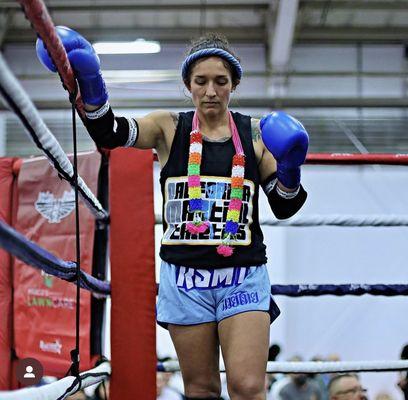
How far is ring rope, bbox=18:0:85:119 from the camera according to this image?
2.86ft

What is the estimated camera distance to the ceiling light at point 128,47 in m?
6.57

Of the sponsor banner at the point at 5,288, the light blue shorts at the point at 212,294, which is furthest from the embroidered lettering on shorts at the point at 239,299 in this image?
the sponsor banner at the point at 5,288

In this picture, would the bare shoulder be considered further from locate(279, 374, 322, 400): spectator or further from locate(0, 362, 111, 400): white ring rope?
locate(279, 374, 322, 400): spectator

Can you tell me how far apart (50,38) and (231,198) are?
24.2 inches

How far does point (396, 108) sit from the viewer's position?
6.49 metres

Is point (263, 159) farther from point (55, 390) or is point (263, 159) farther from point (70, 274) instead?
point (55, 390)

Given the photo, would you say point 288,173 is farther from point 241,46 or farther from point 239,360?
point 241,46

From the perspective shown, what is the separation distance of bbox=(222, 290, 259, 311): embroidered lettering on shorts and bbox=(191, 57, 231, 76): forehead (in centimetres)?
50

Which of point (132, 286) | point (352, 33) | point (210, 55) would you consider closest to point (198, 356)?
point (132, 286)

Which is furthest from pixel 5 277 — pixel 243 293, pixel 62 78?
pixel 62 78

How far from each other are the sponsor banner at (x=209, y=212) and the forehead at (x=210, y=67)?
237mm

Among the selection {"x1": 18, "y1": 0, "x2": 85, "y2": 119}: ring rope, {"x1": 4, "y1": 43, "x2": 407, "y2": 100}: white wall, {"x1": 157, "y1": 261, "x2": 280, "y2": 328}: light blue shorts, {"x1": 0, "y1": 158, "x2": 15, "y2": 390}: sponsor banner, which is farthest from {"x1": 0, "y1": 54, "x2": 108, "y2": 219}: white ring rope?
{"x1": 4, "y1": 43, "x2": 407, "y2": 100}: white wall

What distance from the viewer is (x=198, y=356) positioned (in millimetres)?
1429

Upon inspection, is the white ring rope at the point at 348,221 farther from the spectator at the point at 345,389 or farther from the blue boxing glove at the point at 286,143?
the spectator at the point at 345,389
